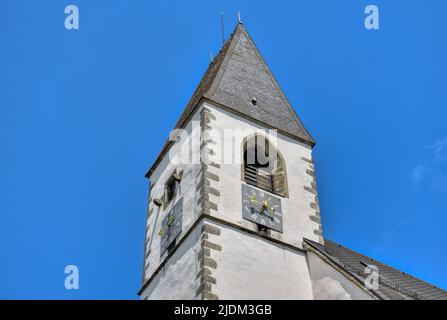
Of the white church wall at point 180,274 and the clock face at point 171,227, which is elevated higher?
the clock face at point 171,227

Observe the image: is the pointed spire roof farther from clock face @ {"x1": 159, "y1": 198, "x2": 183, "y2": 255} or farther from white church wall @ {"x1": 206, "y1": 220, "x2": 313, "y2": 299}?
white church wall @ {"x1": 206, "y1": 220, "x2": 313, "y2": 299}

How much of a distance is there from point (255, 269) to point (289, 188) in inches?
137

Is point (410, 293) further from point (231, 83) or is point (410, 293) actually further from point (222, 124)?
point (231, 83)

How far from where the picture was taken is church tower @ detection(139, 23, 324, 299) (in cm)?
1944

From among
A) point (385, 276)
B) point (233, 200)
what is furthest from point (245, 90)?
point (385, 276)

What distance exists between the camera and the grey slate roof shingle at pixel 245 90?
23984 millimetres

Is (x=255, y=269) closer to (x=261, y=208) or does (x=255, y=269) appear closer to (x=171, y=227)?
(x=261, y=208)

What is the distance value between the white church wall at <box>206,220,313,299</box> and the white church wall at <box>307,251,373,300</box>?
174mm

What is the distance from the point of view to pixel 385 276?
21.9 m

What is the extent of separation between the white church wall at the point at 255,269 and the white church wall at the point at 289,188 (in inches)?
17.8

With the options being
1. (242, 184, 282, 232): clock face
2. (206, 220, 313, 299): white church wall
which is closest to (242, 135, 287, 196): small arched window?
(242, 184, 282, 232): clock face

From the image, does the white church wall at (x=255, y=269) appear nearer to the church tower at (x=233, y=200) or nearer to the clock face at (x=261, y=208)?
the church tower at (x=233, y=200)

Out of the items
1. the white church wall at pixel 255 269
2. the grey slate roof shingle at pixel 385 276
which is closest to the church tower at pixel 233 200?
the white church wall at pixel 255 269
